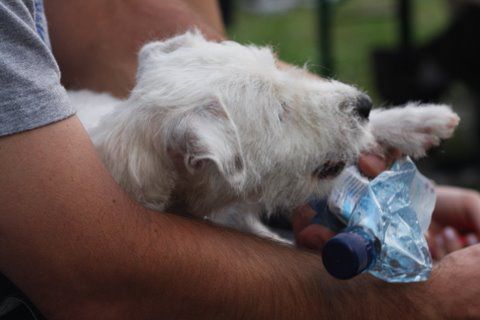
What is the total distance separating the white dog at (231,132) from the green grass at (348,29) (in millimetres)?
4227

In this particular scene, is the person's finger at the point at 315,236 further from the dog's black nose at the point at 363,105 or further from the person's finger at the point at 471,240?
the person's finger at the point at 471,240

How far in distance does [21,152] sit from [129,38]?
1.15 m

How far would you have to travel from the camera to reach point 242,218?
203cm

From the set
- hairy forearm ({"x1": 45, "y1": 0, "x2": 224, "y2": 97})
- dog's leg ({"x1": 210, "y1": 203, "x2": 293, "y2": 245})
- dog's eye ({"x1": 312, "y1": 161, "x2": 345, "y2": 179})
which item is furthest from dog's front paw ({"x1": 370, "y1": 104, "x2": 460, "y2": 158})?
hairy forearm ({"x1": 45, "y1": 0, "x2": 224, "y2": 97})

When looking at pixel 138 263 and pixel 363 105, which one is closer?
pixel 138 263

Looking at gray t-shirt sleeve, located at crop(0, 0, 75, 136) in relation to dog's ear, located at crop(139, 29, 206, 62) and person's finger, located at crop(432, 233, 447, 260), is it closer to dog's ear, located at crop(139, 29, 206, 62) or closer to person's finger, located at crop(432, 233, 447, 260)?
dog's ear, located at crop(139, 29, 206, 62)

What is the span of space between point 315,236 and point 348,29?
247 inches

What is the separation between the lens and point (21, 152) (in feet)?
4.79

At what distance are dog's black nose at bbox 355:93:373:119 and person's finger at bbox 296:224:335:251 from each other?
11.9 inches

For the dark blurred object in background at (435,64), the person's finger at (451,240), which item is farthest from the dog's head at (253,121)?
the dark blurred object in background at (435,64)

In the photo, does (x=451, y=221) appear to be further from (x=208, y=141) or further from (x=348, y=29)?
(x=348, y=29)

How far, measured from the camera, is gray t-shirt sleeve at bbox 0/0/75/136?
1450 mm

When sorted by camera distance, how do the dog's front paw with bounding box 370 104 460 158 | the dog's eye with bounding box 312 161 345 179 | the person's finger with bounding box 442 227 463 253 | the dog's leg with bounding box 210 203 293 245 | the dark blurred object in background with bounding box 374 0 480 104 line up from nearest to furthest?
the dog's eye with bounding box 312 161 345 179, the dog's leg with bounding box 210 203 293 245, the dog's front paw with bounding box 370 104 460 158, the person's finger with bounding box 442 227 463 253, the dark blurred object in background with bounding box 374 0 480 104

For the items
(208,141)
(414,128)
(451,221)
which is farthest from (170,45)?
(451,221)
